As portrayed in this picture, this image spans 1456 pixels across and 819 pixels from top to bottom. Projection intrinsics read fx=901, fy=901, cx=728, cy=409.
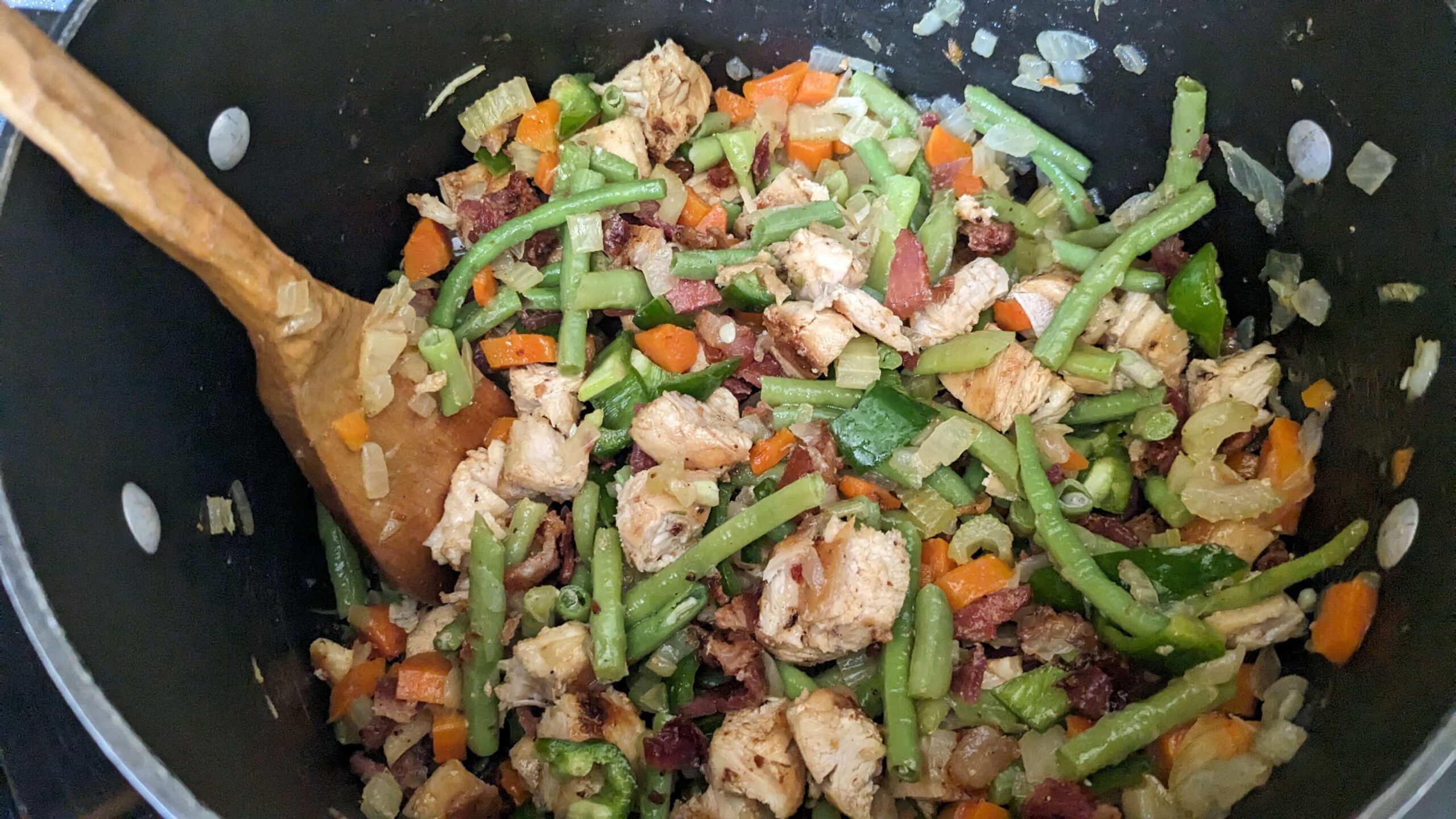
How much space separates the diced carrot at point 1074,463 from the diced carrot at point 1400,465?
0.76 meters

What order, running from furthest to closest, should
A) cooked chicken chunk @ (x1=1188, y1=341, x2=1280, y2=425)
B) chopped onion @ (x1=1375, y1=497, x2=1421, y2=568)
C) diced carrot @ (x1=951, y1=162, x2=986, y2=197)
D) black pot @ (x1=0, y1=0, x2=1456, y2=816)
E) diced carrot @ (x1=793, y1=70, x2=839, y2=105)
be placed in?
diced carrot @ (x1=793, y1=70, x2=839, y2=105) < diced carrot @ (x1=951, y1=162, x2=986, y2=197) < cooked chicken chunk @ (x1=1188, y1=341, x2=1280, y2=425) < chopped onion @ (x1=1375, y1=497, x2=1421, y2=568) < black pot @ (x1=0, y1=0, x2=1456, y2=816)

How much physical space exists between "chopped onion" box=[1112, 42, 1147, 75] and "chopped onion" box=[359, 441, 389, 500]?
8.18ft

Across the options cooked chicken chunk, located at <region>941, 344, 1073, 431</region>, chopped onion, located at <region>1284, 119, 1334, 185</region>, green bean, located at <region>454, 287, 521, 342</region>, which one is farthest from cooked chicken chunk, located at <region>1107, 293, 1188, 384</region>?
green bean, located at <region>454, 287, 521, 342</region>

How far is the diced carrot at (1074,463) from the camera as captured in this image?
8.77ft

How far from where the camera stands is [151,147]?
5.61 feet

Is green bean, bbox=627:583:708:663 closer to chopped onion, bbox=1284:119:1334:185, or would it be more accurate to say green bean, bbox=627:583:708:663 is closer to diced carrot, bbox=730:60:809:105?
diced carrot, bbox=730:60:809:105

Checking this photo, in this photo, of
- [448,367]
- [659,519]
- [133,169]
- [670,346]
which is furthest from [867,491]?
[133,169]

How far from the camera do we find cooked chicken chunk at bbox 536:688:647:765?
2.36m

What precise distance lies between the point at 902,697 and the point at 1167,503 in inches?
37.7

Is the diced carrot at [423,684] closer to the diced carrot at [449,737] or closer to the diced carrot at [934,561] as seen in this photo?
the diced carrot at [449,737]

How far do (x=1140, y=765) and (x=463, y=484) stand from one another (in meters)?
1.98

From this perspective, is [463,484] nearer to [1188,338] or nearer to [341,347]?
[341,347]

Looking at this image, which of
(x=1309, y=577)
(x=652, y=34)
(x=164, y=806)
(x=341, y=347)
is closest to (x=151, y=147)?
(x=341, y=347)

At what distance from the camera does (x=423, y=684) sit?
99.3 inches
